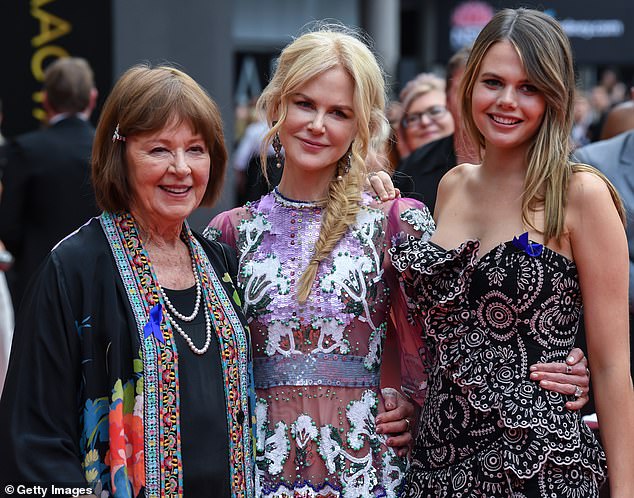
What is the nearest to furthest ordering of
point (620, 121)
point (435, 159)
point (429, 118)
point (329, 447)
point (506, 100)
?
1. point (506, 100)
2. point (329, 447)
3. point (435, 159)
4. point (620, 121)
5. point (429, 118)

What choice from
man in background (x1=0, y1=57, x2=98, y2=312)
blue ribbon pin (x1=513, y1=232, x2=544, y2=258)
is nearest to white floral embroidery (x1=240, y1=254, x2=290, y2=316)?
blue ribbon pin (x1=513, y1=232, x2=544, y2=258)

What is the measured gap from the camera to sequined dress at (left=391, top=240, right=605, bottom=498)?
9.45ft

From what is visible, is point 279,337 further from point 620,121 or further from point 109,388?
point 620,121

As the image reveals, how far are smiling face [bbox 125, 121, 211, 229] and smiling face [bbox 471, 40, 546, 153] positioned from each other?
0.84 meters

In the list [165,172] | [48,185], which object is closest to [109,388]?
[165,172]

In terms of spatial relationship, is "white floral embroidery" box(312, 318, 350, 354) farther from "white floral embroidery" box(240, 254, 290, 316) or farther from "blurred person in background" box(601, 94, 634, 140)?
"blurred person in background" box(601, 94, 634, 140)

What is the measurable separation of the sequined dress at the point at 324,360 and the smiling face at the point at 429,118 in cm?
287

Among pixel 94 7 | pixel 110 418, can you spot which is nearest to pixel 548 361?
pixel 110 418

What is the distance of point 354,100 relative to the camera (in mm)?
3270

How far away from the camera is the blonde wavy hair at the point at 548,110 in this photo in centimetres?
298

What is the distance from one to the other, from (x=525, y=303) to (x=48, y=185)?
4.32m

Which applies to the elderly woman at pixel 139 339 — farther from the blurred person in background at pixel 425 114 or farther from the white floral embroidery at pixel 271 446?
the blurred person in background at pixel 425 114

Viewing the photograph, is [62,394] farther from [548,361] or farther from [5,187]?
[5,187]

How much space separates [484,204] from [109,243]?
1.12 meters
